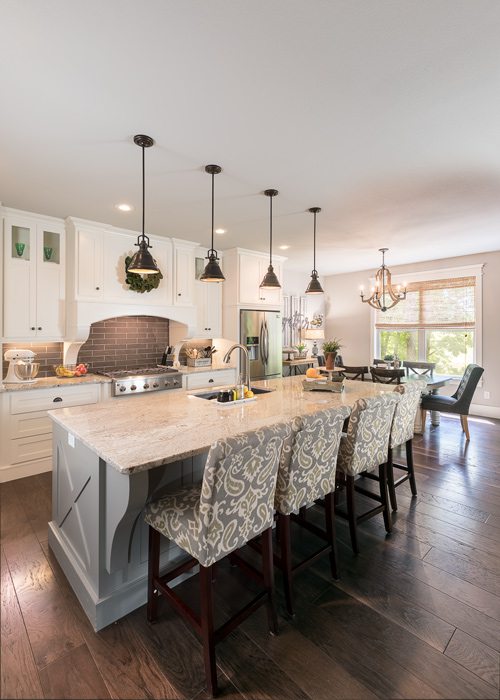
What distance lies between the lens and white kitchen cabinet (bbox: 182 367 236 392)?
441 cm

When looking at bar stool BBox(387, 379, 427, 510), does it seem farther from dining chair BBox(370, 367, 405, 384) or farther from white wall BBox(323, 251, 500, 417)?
white wall BBox(323, 251, 500, 417)

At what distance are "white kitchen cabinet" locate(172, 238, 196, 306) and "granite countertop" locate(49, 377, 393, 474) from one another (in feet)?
6.91

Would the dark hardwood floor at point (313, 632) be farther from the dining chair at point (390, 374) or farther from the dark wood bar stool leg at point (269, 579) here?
the dining chair at point (390, 374)

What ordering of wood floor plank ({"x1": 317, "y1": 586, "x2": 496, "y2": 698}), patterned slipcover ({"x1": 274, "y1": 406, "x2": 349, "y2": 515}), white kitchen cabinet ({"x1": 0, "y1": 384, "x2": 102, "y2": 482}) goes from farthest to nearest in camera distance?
white kitchen cabinet ({"x1": 0, "y1": 384, "x2": 102, "y2": 482}) → patterned slipcover ({"x1": 274, "y1": 406, "x2": 349, "y2": 515}) → wood floor plank ({"x1": 317, "y1": 586, "x2": 496, "y2": 698})

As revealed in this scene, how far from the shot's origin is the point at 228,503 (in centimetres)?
137

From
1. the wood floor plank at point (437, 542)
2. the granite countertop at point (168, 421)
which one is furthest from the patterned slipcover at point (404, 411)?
the wood floor plank at point (437, 542)

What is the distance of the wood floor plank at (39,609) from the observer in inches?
30.6

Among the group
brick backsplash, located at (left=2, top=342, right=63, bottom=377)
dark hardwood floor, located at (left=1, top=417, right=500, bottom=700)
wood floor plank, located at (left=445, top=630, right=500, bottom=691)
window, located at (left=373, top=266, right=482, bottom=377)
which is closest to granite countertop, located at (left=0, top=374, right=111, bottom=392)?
brick backsplash, located at (left=2, top=342, right=63, bottom=377)

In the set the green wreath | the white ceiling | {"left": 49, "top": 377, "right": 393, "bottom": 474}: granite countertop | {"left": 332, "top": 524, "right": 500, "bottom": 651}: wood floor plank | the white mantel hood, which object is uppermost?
the white ceiling

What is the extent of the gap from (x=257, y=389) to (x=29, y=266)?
2596mm

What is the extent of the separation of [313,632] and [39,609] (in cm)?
116

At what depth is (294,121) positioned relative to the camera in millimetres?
1984

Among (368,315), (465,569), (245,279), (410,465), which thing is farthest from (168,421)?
(368,315)

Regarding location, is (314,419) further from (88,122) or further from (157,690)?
(88,122)
